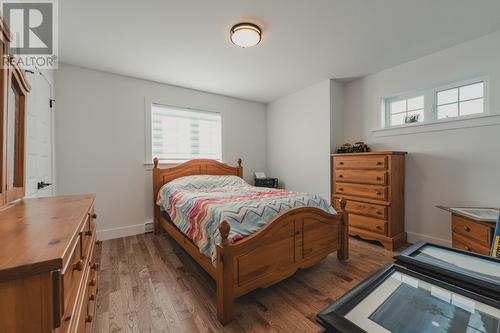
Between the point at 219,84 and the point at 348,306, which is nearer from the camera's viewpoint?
the point at 348,306

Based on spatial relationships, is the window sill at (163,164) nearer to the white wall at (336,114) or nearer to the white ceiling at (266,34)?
the white ceiling at (266,34)

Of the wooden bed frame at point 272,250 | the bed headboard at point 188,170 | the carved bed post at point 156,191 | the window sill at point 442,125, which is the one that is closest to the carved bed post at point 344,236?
the wooden bed frame at point 272,250

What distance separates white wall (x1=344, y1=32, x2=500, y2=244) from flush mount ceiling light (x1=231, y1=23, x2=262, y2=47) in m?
2.07

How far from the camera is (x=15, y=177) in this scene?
124 centimetres

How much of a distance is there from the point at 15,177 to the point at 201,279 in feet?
5.13

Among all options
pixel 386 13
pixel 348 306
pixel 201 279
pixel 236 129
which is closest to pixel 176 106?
pixel 236 129

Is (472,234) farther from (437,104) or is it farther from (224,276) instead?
(224,276)

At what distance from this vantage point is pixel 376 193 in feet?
8.86

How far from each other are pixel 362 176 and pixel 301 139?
1.32 meters

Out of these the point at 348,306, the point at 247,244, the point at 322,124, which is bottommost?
the point at 247,244

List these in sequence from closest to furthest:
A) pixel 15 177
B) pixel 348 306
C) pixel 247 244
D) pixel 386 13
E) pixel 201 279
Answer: pixel 348 306 < pixel 15 177 < pixel 247 244 < pixel 386 13 < pixel 201 279

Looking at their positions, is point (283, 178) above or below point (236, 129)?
below

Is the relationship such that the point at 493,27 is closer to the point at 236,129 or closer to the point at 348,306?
the point at 348,306

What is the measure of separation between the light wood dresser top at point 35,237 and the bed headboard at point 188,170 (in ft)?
6.85
